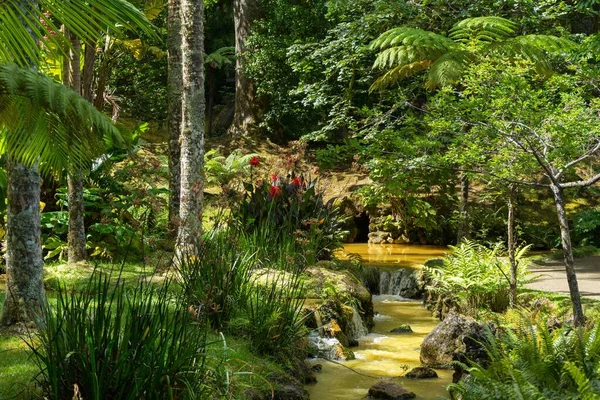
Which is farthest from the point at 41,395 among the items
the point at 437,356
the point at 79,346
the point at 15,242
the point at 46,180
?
the point at 46,180

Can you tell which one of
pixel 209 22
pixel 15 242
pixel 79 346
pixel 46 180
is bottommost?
pixel 79 346

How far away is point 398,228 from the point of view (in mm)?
14414

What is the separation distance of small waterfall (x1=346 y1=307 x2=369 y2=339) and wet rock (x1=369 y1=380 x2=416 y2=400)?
178 centimetres

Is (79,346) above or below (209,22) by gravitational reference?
below

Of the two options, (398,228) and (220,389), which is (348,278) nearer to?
(220,389)

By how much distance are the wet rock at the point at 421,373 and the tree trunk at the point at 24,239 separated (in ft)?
10.7

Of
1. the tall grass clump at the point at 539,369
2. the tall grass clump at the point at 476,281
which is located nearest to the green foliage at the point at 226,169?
the tall grass clump at the point at 476,281

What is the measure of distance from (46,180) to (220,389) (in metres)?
5.82

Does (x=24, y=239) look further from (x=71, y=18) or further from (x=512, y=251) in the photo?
(x=512, y=251)

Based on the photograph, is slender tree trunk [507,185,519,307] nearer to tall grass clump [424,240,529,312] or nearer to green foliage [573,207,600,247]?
tall grass clump [424,240,529,312]

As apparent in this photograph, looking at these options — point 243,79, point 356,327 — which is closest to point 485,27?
point 356,327

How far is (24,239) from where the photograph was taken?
4.73 metres

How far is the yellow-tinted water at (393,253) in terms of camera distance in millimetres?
12062

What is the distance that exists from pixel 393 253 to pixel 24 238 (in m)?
9.15
